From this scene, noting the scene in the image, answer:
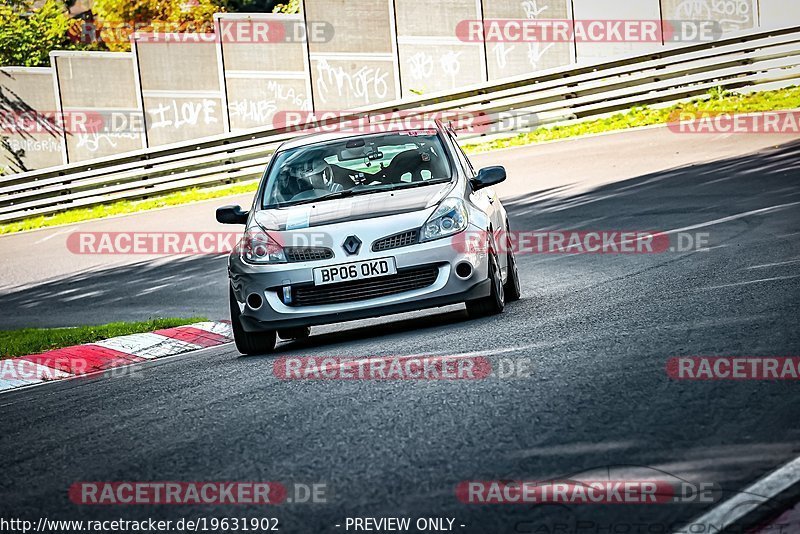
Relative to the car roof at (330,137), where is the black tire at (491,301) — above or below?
below

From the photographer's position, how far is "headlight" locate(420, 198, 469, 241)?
→ 29.3 ft

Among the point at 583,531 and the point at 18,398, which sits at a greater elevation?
the point at 583,531

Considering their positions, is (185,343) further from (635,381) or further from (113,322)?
(635,381)

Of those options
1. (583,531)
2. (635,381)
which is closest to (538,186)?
(635,381)

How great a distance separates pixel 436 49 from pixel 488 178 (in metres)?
17.9

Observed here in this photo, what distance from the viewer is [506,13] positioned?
26594 millimetres

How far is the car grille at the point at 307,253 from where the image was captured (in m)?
8.85

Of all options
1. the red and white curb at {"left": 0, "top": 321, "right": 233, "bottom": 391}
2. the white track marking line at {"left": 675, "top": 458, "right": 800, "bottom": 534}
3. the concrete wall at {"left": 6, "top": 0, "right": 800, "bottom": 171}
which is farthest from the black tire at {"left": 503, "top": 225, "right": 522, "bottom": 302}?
the concrete wall at {"left": 6, "top": 0, "right": 800, "bottom": 171}

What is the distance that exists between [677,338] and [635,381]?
1.16 meters

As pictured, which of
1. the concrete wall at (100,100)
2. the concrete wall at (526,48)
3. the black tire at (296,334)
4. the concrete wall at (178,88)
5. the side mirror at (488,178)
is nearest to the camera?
the side mirror at (488,178)

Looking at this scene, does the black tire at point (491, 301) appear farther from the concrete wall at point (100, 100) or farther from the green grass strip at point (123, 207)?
the concrete wall at point (100, 100)

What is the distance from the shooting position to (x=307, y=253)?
29.2ft

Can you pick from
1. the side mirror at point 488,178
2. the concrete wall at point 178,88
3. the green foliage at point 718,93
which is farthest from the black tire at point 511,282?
the concrete wall at point 178,88

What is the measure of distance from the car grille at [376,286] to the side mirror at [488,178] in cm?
124
